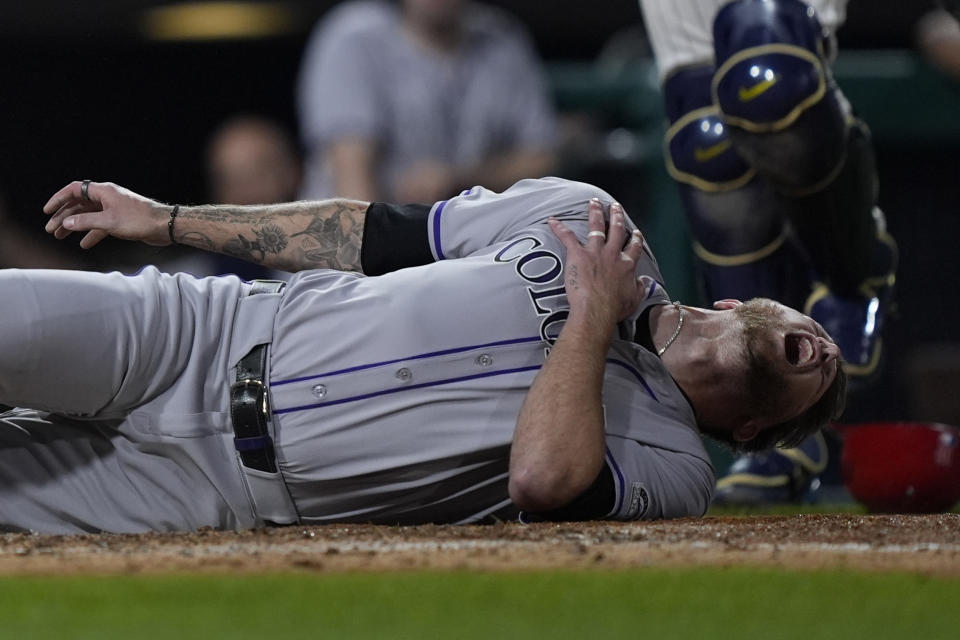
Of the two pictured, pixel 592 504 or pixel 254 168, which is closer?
pixel 592 504

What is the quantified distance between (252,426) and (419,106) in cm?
330

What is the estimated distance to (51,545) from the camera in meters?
2.10

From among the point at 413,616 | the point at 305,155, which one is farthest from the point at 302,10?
the point at 413,616

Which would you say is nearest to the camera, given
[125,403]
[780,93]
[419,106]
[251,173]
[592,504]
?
[592,504]

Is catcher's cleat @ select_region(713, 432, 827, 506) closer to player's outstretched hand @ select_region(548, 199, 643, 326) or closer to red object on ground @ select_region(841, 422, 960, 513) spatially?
red object on ground @ select_region(841, 422, 960, 513)

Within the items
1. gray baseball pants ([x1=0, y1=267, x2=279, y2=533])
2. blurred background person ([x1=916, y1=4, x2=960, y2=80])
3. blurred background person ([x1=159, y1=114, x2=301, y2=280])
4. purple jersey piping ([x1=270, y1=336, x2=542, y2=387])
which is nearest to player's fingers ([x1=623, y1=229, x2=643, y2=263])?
purple jersey piping ([x1=270, y1=336, x2=542, y2=387])

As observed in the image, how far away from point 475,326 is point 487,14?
3.92 meters

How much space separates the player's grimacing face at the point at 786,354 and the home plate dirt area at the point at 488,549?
0.30 m

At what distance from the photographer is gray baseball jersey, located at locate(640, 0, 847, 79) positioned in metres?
3.46

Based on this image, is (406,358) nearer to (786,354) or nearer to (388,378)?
(388,378)

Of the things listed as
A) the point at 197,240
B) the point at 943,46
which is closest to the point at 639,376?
the point at 197,240

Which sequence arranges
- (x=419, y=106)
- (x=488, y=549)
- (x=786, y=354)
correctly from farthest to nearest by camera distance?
(x=419, y=106) → (x=786, y=354) → (x=488, y=549)

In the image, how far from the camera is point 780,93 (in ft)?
10.1

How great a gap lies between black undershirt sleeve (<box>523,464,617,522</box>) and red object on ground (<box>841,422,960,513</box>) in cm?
116
